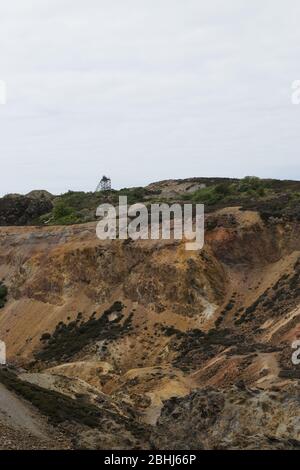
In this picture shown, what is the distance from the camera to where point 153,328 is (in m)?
42.8

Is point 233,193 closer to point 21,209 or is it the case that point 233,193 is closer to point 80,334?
point 21,209

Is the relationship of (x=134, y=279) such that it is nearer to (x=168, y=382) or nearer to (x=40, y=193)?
(x=168, y=382)

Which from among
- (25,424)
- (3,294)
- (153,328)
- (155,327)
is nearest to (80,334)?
(153,328)

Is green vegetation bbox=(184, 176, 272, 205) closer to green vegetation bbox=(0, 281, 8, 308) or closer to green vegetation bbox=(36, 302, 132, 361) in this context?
green vegetation bbox=(0, 281, 8, 308)

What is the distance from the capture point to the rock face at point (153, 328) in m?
20.8

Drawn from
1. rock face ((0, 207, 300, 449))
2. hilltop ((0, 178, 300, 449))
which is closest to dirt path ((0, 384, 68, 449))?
hilltop ((0, 178, 300, 449))

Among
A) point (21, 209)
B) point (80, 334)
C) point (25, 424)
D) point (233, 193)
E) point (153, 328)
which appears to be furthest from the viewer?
point (21, 209)

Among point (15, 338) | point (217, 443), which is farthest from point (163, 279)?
point (217, 443)

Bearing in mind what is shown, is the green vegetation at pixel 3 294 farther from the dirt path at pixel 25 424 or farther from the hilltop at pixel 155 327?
the dirt path at pixel 25 424

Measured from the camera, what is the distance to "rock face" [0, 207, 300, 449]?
20.8m

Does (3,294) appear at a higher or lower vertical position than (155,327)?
higher

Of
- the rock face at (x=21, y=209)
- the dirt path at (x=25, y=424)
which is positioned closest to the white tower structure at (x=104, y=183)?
the rock face at (x=21, y=209)

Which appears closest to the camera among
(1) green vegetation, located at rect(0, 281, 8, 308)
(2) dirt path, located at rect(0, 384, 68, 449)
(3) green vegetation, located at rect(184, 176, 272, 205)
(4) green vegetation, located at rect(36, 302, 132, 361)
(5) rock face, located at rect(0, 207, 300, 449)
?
(2) dirt path, located at rect(0, 384, 68, 449)
